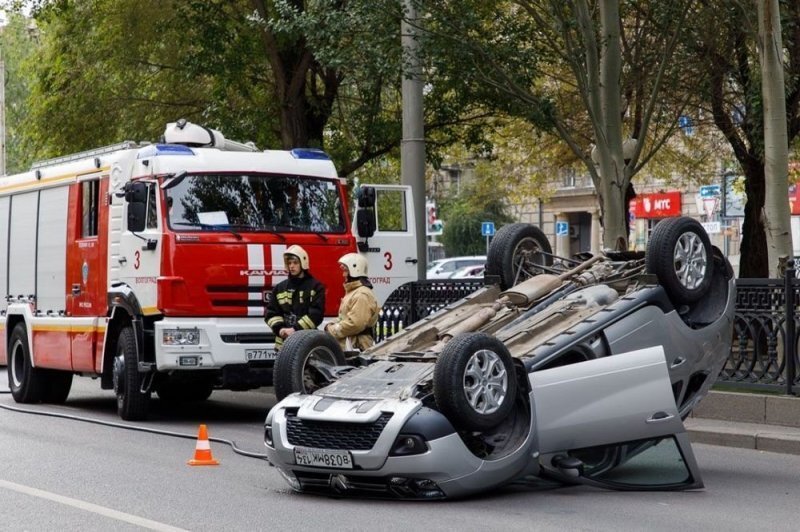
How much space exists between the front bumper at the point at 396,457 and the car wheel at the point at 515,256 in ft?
8.01

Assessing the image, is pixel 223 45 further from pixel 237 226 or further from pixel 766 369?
pixel 766 369

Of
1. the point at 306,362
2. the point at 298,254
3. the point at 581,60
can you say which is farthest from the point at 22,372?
the point at 306,362

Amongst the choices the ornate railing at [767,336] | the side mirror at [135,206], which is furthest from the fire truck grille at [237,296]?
the ornate railing at [767,336]

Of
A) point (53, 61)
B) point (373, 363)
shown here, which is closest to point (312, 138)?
point (53, 61)

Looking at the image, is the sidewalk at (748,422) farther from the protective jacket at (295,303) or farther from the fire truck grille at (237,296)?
the fire truck grille at (237,296)

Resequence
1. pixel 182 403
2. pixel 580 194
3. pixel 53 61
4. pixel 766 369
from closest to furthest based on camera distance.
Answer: pixel 766 369 → pixel 182 403 → pixel 53 61 → pixel 580 194

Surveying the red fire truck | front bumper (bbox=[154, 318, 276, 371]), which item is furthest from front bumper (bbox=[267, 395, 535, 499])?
the red fire truck

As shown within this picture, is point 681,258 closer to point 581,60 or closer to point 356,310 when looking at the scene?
point 356,310

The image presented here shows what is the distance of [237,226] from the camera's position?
49.3ft

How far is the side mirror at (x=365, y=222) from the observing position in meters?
15.8

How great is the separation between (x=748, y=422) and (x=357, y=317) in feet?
12.5

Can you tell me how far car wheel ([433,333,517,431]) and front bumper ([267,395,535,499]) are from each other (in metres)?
0.15

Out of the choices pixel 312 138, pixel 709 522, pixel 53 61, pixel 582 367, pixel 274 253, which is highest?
pixel 53 61

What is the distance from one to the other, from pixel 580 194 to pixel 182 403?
42033 mm
